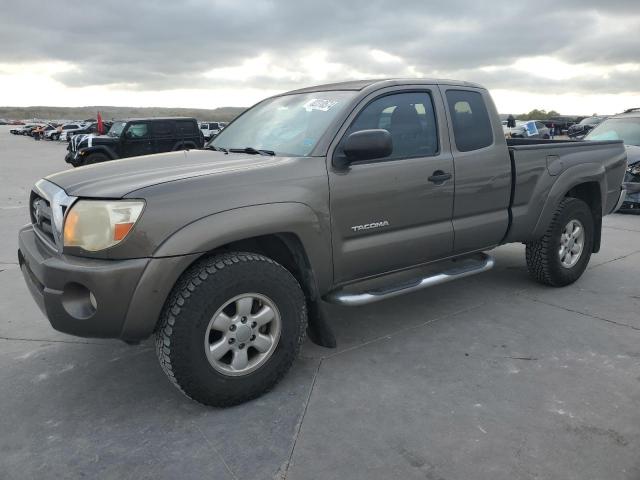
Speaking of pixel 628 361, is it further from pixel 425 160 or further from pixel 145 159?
pixel 145 159

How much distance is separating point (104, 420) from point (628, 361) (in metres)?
3.20

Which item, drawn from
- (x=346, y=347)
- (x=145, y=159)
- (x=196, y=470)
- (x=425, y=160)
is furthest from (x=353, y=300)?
(x=145, y=159)

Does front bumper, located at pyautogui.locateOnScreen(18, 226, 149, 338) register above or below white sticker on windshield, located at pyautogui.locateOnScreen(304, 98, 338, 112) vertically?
below

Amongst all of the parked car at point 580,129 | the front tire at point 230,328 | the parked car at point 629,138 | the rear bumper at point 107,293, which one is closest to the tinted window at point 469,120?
the front tire at point 230,328

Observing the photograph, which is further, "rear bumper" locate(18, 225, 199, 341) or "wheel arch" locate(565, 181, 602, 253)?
"wheel arch" locate(565, 181, 602, 253)

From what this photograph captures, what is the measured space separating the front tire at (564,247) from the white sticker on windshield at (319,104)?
2332 millimetres

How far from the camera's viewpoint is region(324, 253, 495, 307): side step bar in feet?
11.0

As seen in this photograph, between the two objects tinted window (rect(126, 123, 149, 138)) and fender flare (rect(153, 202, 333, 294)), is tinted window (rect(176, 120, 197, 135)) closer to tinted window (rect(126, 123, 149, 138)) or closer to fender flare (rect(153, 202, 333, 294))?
tinted window (rect(126, 123, 149, 138))

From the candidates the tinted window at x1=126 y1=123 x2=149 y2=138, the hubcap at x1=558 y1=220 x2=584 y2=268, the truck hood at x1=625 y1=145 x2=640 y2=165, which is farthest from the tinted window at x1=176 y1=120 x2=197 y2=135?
the hubcap at x1=558 y1=220 x2=584 y2=268

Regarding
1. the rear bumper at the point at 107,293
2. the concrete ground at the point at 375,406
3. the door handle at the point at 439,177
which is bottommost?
the concrete ground at the point at 375,406

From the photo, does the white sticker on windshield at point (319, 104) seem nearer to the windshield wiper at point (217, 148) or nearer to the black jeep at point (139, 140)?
the windshield wiper at point (217, 148)

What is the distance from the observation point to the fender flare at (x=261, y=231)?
8.81ft

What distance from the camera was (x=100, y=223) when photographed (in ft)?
8.64

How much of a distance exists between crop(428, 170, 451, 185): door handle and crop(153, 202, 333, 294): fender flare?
0.95 meters
